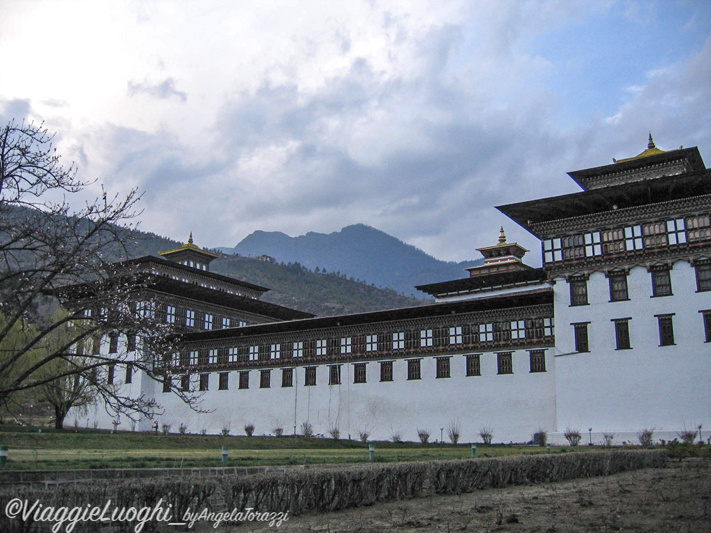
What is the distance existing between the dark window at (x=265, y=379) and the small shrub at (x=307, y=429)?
4.90 meters

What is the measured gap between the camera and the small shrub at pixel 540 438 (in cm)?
3678

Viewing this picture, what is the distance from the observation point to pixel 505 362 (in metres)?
40.6

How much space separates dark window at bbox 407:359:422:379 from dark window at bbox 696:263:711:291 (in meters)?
17.5

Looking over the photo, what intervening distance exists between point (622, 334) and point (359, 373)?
707 inches

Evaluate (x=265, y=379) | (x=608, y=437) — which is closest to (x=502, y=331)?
(x=608, y=437)

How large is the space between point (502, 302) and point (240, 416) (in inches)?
864

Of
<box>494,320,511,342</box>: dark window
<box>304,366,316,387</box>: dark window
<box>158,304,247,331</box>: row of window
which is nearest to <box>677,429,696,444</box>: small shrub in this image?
<box>494,320,511,342</box>: dark window

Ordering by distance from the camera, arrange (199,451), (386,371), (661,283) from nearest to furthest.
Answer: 1. (199,451)
2. (661,283)
3. (386,371)

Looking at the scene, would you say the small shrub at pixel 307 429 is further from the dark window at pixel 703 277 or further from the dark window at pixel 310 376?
the dark window at pixel 703 277

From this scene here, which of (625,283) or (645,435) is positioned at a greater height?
(625,283)

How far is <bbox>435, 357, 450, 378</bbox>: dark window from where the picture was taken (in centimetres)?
4281

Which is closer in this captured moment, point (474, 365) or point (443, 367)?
point (474, 365)

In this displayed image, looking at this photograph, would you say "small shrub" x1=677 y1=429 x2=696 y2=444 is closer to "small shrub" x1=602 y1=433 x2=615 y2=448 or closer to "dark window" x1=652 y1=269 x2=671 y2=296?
"small shrub" x1=602 y1=433 x2=615 y2=448

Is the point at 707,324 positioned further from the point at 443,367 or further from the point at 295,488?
the point at 295,488
